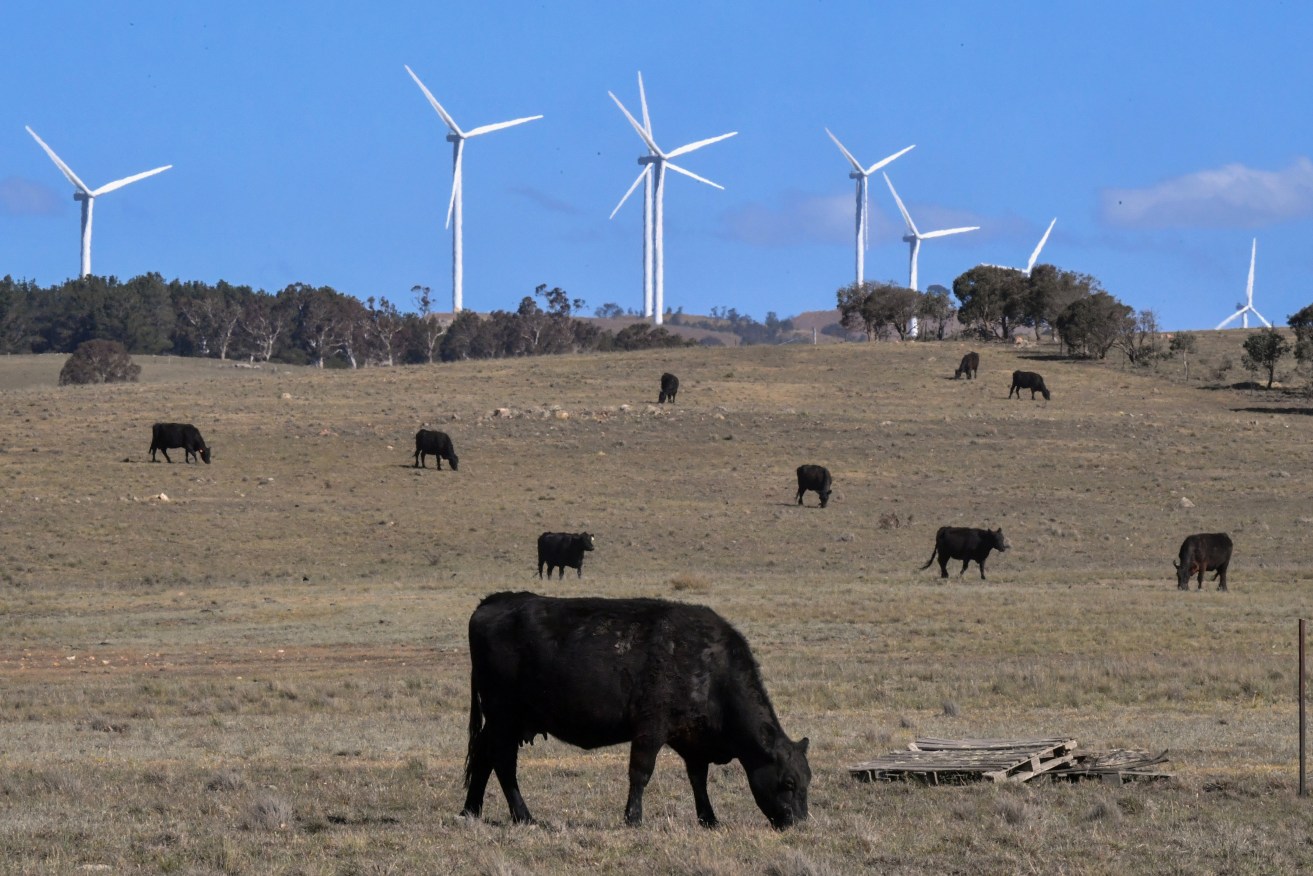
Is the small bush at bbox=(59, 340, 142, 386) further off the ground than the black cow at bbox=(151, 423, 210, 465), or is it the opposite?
the small bush at bbox=(59, 340, 142, 386)

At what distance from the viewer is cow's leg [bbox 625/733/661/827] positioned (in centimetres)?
1084

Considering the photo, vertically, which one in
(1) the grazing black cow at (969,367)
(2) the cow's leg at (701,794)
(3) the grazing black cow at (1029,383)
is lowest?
(2) the cow's leg at (701,794)

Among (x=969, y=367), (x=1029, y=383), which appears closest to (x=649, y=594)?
(x=1029, y=383)

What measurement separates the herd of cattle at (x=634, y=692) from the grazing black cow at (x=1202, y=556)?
25392 mm

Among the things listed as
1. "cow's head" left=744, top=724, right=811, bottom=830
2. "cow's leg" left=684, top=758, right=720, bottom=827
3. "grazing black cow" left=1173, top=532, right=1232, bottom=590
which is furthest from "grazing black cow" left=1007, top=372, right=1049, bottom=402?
"cow's head" left=744, top=724, right=811, bottom=830

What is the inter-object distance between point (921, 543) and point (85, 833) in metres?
34.1

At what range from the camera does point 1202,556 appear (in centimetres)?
3475

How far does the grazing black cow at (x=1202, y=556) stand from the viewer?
34.5 meters

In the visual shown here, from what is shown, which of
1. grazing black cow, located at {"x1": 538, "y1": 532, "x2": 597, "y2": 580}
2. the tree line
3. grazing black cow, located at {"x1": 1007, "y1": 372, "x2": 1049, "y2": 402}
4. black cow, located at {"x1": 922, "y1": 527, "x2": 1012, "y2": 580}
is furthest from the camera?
the tree line

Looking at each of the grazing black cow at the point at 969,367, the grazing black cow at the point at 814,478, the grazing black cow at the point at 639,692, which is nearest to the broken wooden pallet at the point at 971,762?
the grazing black cow at the point at 639,692

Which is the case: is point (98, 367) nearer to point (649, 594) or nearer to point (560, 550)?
point (560, 550)

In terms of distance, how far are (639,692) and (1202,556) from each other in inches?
1041

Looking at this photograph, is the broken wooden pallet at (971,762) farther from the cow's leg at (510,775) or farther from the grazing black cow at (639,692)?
the cow's leg at (510,775)

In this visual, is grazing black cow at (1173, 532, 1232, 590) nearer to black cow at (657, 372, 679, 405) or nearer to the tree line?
black cow at (657, 372, 679, 405)
